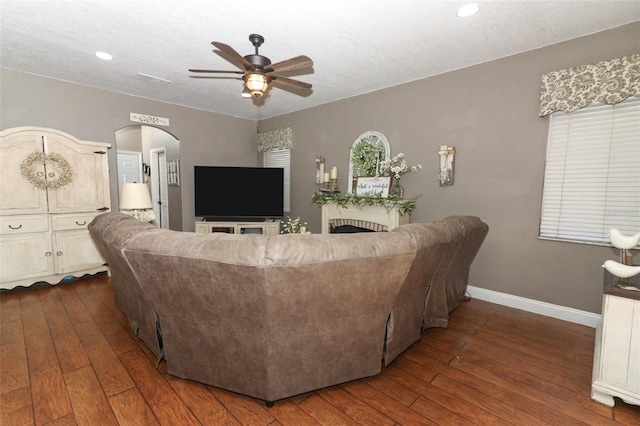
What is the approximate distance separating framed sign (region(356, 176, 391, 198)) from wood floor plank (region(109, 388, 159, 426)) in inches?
124

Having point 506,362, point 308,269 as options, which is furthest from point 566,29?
point 308,269

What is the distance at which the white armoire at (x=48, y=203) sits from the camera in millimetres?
3250

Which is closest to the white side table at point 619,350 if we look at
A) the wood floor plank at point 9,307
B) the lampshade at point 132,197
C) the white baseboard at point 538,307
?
the white baseboard at point 538,307

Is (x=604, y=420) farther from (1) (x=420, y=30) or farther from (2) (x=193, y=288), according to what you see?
(1) (x=420, y=30)

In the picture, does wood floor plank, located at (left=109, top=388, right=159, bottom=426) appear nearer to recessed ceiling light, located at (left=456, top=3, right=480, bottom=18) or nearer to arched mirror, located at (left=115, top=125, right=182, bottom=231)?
recessed ceiling light, located at (left=456, top=3, right=480, bottom=18)

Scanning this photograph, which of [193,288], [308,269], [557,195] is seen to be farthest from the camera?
[557,195]

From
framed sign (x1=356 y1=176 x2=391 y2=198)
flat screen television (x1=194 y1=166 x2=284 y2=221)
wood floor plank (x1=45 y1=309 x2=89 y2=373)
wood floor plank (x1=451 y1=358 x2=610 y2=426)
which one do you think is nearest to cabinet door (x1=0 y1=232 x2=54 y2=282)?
wood floor plank (x1=45 y1=309 x2=89 y2=373)

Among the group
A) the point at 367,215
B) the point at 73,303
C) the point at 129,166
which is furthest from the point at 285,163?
the point at 73,303

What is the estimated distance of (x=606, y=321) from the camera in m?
1.63

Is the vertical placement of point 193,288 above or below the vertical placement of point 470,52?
below

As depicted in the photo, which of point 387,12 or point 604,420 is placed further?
point 387,12

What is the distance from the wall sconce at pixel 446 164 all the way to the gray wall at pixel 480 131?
0.08 m

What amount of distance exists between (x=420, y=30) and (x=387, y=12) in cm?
45

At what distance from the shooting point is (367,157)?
4102mm
